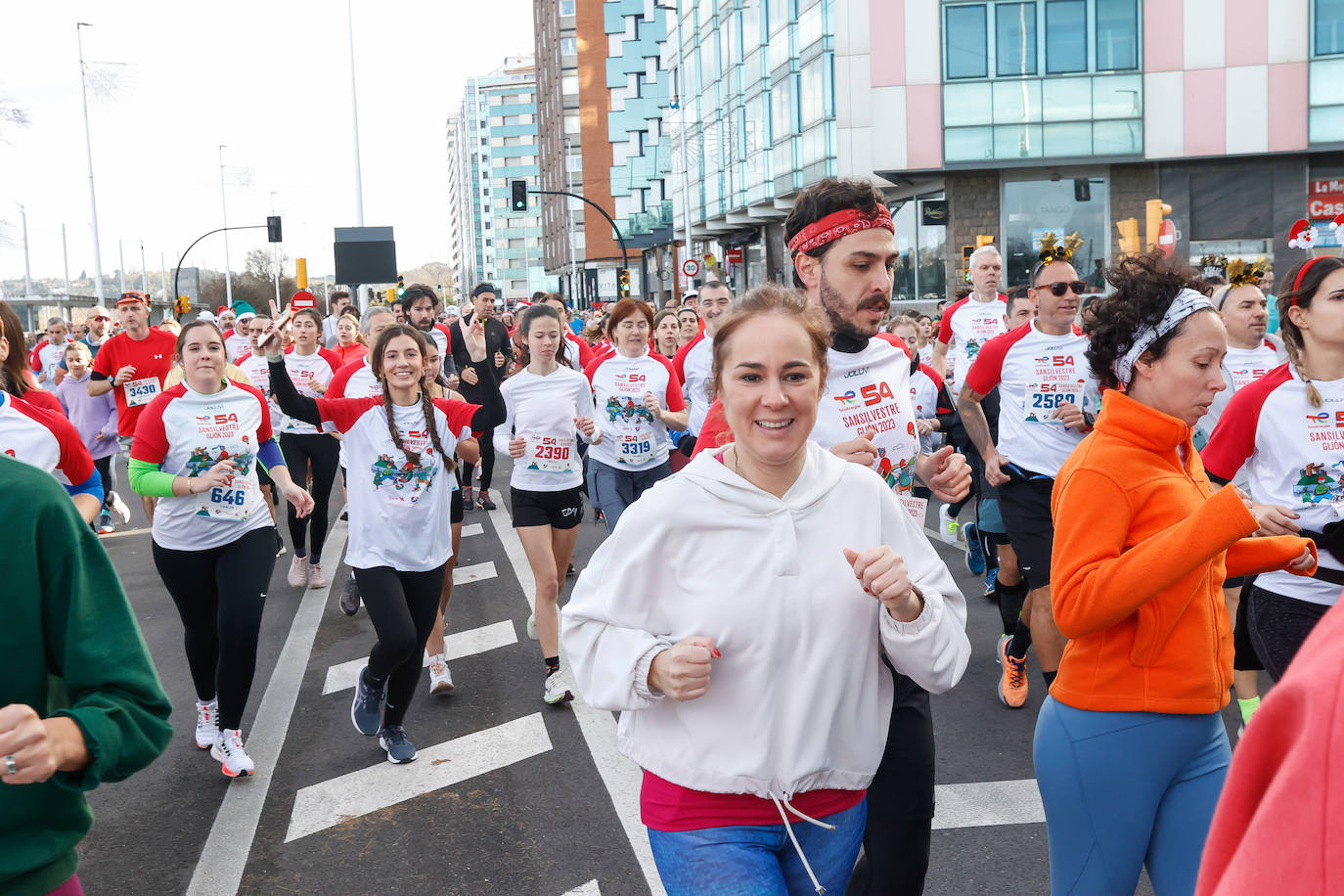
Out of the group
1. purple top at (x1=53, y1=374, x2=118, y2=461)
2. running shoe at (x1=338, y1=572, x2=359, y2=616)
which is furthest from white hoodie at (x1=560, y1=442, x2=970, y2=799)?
purple top at (x1=53, y1=374, x2=118, y2=461)

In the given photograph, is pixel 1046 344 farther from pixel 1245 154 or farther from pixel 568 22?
pixel 568 22

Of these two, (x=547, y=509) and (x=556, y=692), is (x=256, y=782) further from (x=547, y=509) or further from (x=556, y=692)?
(x=547, y=509)

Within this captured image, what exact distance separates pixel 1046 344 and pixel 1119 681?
4.01 meters

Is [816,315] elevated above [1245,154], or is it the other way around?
[1245,154]

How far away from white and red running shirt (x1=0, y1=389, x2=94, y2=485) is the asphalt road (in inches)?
59.0

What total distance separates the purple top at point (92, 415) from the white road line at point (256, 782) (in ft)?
18.4

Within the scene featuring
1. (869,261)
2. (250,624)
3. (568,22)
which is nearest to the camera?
(869,261)

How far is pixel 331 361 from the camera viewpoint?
11.1m

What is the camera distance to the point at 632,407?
325 inches

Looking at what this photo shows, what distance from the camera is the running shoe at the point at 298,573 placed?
392 inches

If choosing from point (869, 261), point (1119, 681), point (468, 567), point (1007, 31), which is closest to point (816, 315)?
point (869, 261)

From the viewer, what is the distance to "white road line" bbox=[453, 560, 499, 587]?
1001cm

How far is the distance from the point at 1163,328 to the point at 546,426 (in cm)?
484

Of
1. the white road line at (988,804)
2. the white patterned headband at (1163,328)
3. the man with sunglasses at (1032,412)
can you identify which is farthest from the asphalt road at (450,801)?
the white patterned headband at (1163,328)
